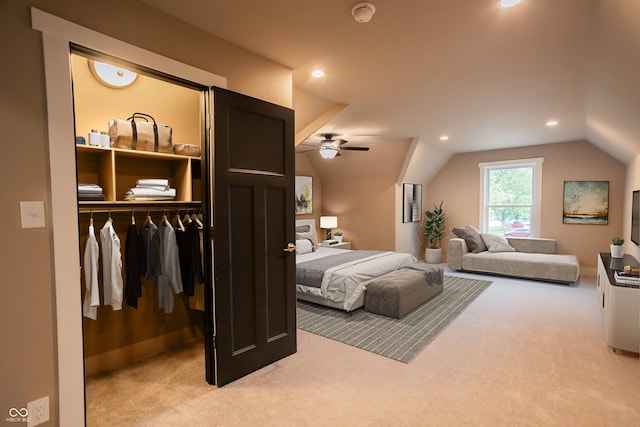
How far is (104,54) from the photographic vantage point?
178cm

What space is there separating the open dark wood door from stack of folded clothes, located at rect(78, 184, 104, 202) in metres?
0.85

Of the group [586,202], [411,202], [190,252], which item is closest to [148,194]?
[190,252]

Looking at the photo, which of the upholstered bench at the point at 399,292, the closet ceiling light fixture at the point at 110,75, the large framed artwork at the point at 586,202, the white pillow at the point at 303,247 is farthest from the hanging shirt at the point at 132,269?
the large framed artwork at the point at 586,202

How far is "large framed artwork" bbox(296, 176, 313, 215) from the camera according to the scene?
6.95 m

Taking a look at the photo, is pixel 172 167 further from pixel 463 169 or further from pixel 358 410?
pixel 463 169

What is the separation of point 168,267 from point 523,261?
5.49 m

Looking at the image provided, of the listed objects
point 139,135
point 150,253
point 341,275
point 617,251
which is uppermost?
point 139,135

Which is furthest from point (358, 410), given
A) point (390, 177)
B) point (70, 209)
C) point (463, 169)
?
point (463, 169)

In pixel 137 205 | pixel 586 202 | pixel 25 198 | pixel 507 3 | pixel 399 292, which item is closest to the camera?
pixel 25 198

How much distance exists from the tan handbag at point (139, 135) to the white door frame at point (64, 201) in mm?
749

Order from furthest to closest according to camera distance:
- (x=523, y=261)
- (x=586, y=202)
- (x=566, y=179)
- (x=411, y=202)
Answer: (x=411, y=202) → (x=566, y=179) → (x=586, y=202) → (x=523, y=261)

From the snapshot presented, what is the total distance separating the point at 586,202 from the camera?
581 centimetres

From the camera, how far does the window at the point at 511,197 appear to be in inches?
250

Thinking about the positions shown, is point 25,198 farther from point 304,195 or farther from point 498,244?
point 498,244
